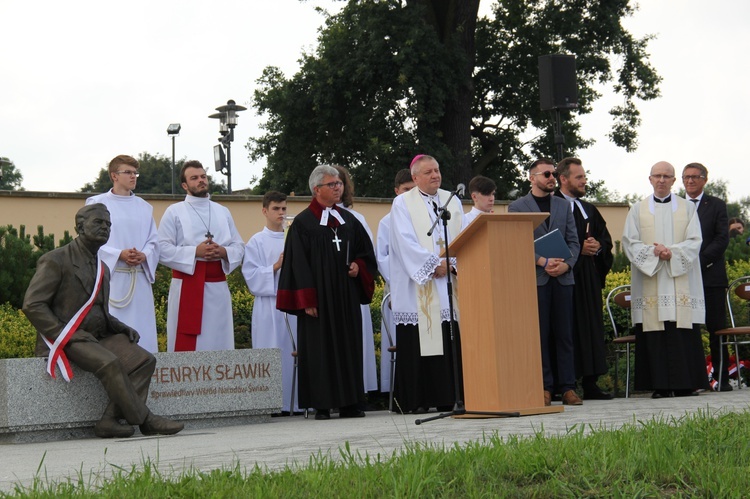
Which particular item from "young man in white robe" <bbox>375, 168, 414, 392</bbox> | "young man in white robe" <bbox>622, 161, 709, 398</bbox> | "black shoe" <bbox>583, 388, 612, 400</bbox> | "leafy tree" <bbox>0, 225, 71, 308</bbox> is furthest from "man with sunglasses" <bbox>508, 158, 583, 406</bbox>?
"leafy tree" <bbox>0, 225, 71, 308</bbox>

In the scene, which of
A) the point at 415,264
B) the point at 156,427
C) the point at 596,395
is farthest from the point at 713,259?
the point at 156,427

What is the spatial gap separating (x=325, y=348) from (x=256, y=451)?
3727 mm

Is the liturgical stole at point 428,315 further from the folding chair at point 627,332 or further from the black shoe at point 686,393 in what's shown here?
the black shoe at point 686,393

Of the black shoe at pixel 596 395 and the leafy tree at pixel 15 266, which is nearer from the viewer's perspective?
the black shoe at pixel 596 395

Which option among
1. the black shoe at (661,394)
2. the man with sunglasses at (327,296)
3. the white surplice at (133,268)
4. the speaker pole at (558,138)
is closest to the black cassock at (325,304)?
the man with sunglasses at (327,296)

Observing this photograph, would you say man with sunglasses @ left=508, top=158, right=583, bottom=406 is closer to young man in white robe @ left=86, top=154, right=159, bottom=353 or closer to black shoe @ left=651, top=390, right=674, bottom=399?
black shoe @ left=651, top=390, right=674, bottom=399

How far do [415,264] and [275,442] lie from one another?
124 inches

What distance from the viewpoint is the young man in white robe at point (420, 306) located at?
1002cm

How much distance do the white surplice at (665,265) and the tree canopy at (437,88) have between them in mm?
15791

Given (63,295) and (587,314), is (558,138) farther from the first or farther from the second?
(63,295)

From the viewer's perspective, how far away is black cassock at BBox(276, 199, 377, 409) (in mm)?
10102

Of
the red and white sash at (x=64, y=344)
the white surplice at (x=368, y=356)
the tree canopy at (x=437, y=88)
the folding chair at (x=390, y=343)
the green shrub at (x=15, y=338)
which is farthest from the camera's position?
the tree canopy at (x=437, y=88)

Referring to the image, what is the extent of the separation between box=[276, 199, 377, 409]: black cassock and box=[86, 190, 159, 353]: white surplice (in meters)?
1.25

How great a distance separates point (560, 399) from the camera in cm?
1140
